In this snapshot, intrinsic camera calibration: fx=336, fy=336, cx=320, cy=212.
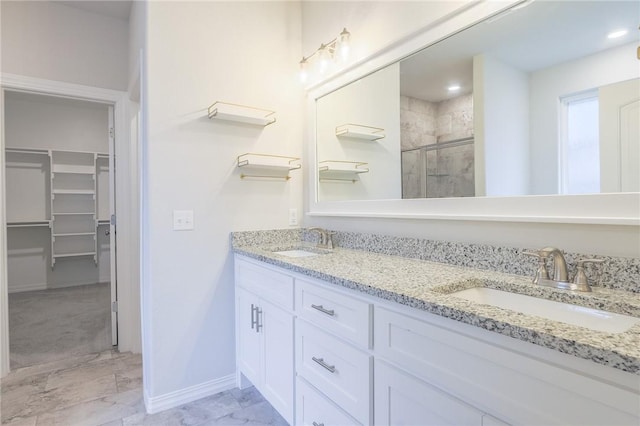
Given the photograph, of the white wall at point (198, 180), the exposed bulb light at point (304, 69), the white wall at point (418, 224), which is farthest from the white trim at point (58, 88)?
the white wall at point (418, 224)

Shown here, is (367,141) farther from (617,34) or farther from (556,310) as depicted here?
(556,310)

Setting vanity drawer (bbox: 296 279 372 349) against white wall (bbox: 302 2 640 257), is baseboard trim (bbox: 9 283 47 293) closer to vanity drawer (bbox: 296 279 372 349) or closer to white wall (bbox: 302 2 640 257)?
white wall (bbox: 302 2 640 257)

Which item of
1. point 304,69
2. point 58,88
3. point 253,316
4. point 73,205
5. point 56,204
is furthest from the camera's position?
point 73,205

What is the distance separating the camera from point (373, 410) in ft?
3.69

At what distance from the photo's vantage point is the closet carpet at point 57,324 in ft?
8.94

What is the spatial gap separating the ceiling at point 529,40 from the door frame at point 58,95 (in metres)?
2.33

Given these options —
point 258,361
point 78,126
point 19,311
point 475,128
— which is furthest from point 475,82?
point 78,126

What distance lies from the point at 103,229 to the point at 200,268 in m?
4.00

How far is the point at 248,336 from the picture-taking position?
2.00 meters

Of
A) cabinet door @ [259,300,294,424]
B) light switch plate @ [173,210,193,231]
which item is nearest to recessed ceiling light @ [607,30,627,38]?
cabinet door @ [259,300,294,424]

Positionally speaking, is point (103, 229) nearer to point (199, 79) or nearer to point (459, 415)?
point (199, 79)

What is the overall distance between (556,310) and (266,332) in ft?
4.30

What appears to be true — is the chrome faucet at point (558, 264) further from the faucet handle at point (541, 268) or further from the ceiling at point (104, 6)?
the ceiling at point (104, 6)

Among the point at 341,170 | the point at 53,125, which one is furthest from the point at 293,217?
the point at 53,125
